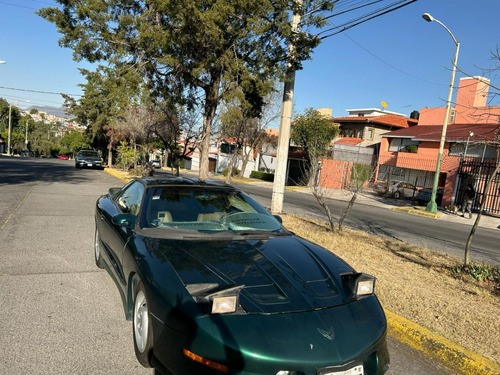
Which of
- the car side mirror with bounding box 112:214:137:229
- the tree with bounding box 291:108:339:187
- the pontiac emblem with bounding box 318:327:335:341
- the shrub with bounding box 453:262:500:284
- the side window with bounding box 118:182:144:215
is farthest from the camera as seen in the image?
the tree with bounding box 291:108:339:187

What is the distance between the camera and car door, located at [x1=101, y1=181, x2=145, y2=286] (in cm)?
358

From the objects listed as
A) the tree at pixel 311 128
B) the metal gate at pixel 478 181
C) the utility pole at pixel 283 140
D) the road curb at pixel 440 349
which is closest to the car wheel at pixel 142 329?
the road curb at pixel 440 349

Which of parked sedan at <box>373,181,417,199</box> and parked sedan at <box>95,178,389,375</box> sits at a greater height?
parked sedan at <box>95,178,389,375</box>

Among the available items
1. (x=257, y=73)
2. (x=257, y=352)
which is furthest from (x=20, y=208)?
(x=257, y=352)

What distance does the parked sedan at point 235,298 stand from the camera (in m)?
2.09

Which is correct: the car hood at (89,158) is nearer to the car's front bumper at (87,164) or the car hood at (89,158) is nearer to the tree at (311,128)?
the car's front bumper at (87,164)

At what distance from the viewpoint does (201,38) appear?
28.1 ft

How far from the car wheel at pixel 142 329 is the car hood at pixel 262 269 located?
266 millimetres

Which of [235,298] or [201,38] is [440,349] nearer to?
[235,298]

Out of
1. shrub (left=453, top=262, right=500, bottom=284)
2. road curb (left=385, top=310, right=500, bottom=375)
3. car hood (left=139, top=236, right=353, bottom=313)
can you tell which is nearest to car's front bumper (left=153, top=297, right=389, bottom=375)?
car hood (left=139, top=236, right=353, bottom=313)

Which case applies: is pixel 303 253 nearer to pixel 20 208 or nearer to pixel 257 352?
pixel 257 352

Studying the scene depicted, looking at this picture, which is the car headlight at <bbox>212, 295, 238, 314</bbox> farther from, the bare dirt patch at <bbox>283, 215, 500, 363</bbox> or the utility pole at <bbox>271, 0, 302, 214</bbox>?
the utility pole at <bbox>271, 0, 302, 214</bbox>

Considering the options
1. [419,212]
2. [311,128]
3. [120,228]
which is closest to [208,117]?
[120,228]

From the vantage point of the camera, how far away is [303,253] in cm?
325
